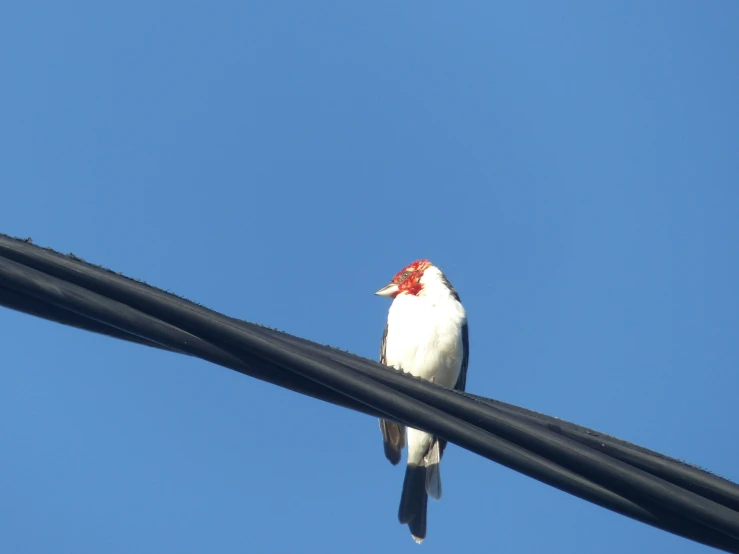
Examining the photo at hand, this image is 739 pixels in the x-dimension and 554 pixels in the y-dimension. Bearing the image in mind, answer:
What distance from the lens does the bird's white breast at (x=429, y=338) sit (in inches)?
254

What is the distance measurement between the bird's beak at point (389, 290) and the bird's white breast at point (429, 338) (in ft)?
3.02

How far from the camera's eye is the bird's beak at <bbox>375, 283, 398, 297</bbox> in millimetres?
7645

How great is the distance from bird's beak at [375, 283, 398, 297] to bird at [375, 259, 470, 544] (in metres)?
0.82

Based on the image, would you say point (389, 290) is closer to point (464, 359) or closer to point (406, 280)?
point (406, 280)

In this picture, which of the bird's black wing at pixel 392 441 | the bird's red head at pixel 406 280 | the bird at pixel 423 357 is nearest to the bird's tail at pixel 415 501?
the bird at pixel 423 357

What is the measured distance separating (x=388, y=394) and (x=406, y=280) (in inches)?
193

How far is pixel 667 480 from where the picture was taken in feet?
8.33

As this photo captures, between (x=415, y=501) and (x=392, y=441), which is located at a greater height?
(x=392, y=441)

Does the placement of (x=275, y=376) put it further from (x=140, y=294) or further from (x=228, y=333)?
(x=140, y=294)

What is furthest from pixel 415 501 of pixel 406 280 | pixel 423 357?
pixel 406 280

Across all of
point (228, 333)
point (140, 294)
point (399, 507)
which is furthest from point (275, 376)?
point (399, 507)

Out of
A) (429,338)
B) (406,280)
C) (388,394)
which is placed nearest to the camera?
(388,394)

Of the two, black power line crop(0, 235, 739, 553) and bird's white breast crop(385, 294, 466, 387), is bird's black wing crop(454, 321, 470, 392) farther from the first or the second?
black power line crop(0, 235, 739, 553)

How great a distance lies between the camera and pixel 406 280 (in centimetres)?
753
